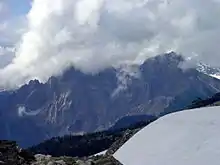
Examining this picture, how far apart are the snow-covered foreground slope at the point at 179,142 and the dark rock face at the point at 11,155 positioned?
363 inches

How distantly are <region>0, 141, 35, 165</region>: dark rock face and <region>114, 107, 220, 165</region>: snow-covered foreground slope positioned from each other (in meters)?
9.22

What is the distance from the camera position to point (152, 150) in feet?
125

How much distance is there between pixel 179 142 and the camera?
120 feet

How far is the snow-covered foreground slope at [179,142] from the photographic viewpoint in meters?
33.7

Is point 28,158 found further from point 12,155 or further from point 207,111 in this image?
point 207,111

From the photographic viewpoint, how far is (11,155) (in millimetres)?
44969

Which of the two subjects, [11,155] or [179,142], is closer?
[179,142]

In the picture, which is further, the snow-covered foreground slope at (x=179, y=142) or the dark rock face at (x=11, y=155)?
the dark rock face at (x=11, y=155)

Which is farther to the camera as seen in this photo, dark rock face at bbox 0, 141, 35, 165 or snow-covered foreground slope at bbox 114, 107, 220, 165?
dark rock face at bbox 0, 141, 35, 165

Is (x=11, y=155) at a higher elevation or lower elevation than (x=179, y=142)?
lower

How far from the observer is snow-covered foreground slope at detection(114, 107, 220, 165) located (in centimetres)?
3366

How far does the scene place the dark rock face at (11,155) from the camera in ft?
143

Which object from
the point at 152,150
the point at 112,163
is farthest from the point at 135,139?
the point at 152,150

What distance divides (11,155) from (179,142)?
55.6 feet
